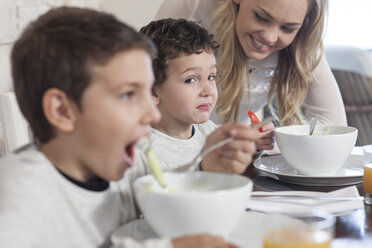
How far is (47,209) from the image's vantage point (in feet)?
2.65

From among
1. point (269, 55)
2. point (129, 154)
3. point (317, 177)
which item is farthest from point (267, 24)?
point (129, 154)

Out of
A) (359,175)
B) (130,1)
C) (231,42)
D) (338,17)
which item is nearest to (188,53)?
(231,42)

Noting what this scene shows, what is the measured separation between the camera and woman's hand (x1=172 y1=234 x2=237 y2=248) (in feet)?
2.23

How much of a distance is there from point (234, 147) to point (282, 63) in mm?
1156

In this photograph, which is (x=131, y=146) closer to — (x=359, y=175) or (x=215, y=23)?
(x=359, y=175)

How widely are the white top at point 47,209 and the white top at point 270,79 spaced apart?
126 cm

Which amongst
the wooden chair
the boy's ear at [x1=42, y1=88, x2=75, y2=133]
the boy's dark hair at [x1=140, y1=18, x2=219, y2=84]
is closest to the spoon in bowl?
the boy's dark hair at [x1=140, y1=18, x2=219, y2=84]

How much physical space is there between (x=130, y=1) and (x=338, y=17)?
5.30ft

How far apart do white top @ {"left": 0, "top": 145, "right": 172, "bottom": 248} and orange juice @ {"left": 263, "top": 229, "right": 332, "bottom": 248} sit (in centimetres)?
14

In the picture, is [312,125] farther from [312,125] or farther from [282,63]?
[282,63]

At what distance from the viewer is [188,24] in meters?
1.61

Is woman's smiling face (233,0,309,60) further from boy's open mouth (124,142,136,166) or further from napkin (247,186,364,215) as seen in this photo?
boy's open mouth (124,142,136,166)

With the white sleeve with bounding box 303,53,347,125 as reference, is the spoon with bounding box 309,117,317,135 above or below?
above

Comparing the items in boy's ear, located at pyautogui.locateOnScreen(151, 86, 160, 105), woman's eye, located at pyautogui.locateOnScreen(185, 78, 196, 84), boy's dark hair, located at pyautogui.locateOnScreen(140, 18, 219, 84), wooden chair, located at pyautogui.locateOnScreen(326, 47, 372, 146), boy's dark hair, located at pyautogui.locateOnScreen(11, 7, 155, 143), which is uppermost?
boy's dark hair, located at pyautogui.locateOnScreen(11, 7, 155, 143)
